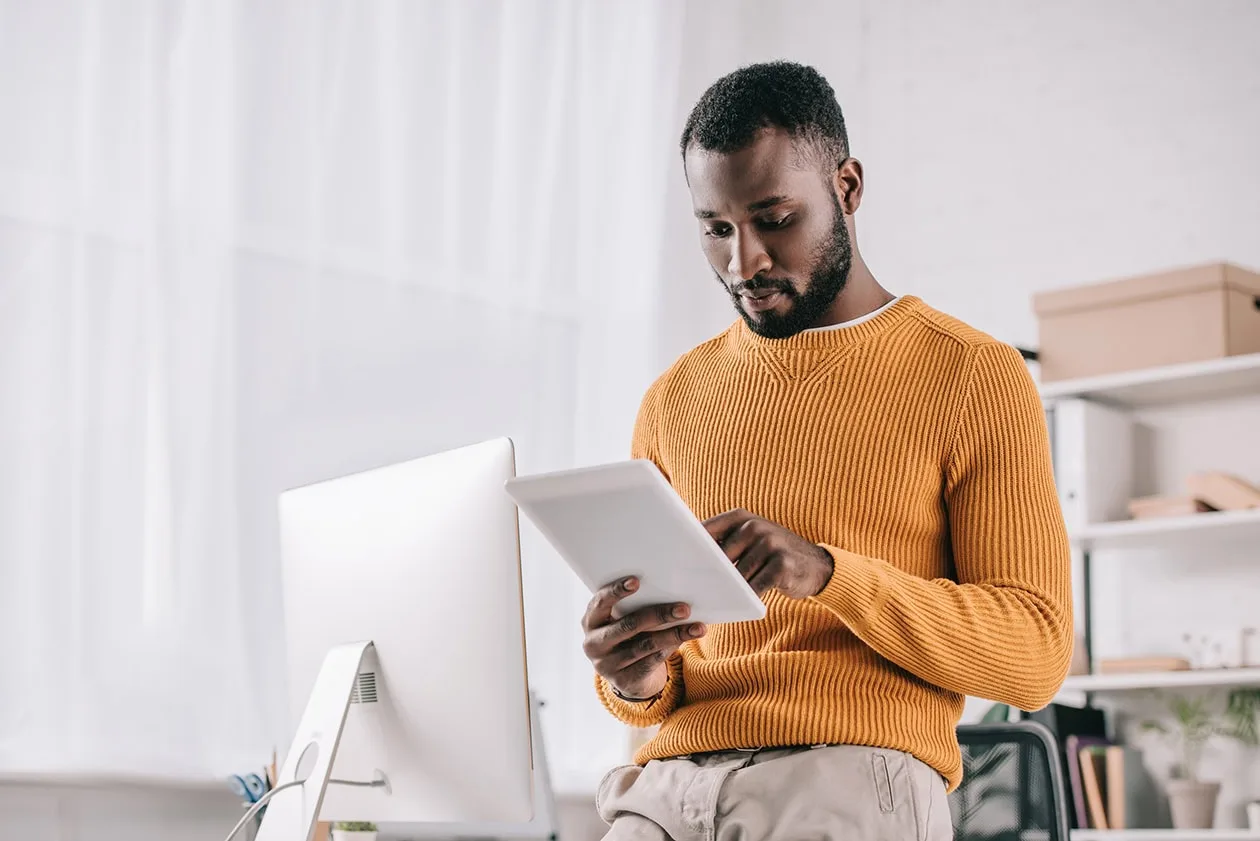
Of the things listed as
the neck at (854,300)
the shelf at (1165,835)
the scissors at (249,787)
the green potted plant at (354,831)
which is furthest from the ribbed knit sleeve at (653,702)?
the shelf at (1165,835)

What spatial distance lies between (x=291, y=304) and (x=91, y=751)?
0.90 meters

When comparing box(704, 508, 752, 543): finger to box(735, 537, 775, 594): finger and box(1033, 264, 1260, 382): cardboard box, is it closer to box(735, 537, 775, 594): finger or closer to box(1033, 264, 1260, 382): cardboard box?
box(735, 537, 775, 594): finger

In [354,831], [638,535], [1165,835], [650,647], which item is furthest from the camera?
[1165,835]

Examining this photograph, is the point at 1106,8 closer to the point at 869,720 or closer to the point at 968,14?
the point at 968,14

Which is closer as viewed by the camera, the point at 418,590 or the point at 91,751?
the point at 418,590

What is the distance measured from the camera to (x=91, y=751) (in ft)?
7.55

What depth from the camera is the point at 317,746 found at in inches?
55.6

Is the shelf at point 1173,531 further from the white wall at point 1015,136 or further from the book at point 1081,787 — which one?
the white wall at point 1015,136

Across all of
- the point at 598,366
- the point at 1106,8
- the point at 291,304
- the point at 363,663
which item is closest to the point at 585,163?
the point at 598,366

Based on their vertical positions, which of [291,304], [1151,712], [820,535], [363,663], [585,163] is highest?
[585,163]

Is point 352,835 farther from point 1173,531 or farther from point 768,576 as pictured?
point 1173,531

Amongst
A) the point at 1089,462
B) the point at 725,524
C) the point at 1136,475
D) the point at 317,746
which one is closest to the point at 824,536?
the point at 725,524

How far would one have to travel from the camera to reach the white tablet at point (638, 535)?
1.02 metres

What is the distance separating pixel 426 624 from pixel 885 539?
43 centimetres
